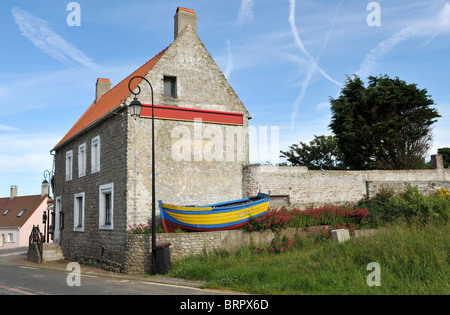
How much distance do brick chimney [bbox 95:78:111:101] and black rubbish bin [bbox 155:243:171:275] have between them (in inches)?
655

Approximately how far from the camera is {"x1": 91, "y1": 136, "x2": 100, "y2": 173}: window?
65.3 ft

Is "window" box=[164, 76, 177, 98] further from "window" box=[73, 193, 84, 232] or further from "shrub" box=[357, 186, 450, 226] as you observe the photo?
"shrub" box=[357, 186, 450, 226]

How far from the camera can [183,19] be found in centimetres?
1983

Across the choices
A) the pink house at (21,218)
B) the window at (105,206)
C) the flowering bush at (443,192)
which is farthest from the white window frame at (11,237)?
the flowering bush at (443,192)

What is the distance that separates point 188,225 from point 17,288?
21.3ft

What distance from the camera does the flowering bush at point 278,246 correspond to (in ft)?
48.4

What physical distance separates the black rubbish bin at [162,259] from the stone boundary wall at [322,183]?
257 inches

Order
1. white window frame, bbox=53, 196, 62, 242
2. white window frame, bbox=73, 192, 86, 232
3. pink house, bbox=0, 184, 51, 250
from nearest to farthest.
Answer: white window frame, bbox=73, 192, 86, 232
white window frame, bbox=53, 196, 62, 242
pink house, bbox=0, 184, 51, 250

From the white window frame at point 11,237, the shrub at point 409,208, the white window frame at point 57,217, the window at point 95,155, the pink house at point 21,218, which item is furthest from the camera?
the white window frame at point 11,237

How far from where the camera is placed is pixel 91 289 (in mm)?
10570

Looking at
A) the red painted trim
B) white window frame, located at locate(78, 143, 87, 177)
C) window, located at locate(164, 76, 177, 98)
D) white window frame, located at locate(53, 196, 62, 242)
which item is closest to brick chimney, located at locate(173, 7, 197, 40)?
window, located at locate(164, 76, 177, 98)

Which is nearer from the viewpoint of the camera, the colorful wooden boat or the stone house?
the colorful wooden boat

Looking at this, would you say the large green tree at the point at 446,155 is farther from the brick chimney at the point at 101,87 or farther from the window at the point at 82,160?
the window at the point at 82,160
